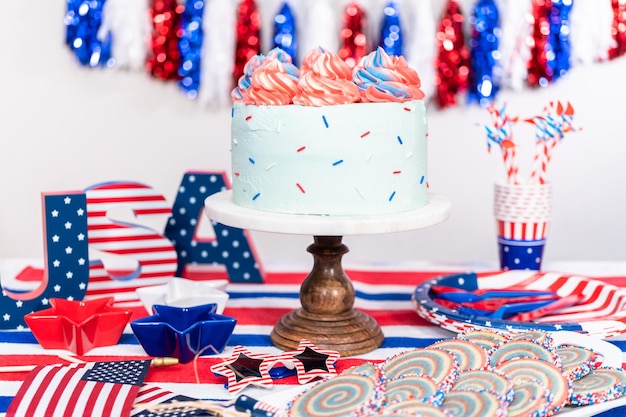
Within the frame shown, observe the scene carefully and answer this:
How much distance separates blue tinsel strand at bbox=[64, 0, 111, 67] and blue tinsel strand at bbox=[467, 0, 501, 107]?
1.17 metres

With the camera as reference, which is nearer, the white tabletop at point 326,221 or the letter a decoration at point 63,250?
the white tabletop at point 326,221

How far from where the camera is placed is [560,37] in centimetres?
233

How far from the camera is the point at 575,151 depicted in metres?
2.52

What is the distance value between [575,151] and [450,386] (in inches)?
73.2

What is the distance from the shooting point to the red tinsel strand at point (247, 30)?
2.36 m

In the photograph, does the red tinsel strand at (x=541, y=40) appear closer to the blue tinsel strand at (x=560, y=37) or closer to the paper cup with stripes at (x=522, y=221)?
the blue tinsel strand at (x=560, y=37)

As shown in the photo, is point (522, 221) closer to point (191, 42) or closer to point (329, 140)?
point (329, 140)

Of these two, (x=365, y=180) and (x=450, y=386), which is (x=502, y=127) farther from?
(x=450, y=386)

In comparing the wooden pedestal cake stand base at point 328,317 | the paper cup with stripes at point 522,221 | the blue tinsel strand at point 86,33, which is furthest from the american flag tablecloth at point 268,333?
the blue tinsel strand at point 86,33

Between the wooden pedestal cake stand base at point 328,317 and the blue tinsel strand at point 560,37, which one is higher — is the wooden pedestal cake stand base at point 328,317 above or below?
below

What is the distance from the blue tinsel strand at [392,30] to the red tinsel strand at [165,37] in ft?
2.13

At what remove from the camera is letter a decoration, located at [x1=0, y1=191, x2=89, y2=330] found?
131cm

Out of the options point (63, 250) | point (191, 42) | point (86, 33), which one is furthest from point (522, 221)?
point (86, 33)

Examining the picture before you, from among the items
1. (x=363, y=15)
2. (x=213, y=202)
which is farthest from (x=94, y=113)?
(x=213, y=202)
